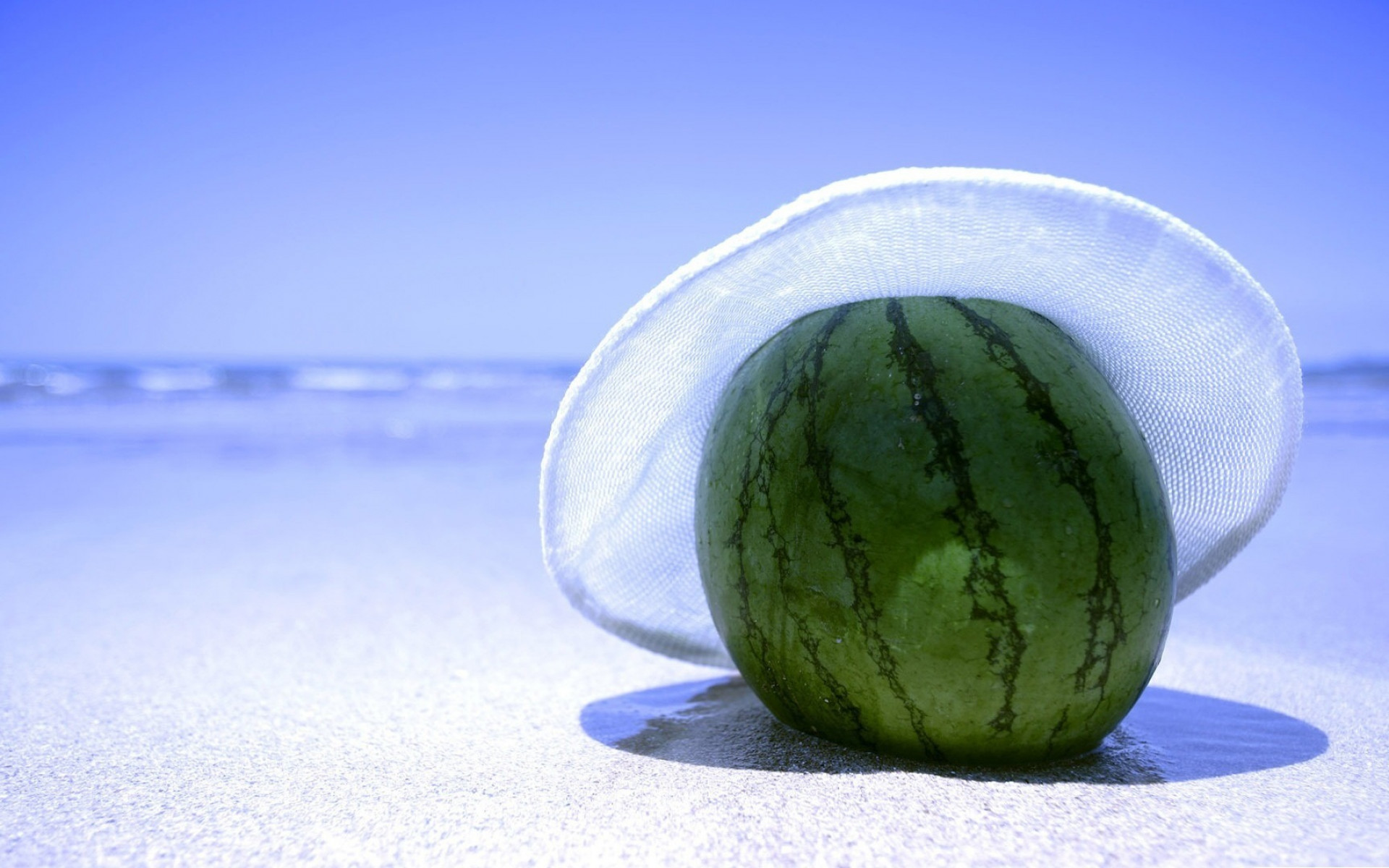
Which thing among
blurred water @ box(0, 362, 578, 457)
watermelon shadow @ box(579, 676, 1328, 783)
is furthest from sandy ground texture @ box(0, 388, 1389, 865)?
blurred water @ box(0, 362, 578, 457)

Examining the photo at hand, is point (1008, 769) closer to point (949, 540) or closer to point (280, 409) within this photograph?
point (949, 540)

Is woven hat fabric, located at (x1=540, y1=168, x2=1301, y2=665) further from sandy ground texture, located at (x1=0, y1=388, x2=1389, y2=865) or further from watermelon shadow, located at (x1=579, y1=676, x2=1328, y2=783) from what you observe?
sandy ground texture, located at (x1=0, y1=388, x2=1389, y2=865)

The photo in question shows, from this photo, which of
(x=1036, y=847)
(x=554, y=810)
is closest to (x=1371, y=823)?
(x=1036, y=847)

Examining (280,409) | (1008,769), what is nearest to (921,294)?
(1008,769)

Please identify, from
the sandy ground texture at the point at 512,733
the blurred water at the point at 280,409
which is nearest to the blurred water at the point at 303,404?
the blurred water at the point at 280,409

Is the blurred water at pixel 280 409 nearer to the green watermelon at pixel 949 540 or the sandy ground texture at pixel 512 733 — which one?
the sandy ground texture at pixel 512 733

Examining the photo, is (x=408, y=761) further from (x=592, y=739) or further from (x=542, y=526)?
(x=542, y=526)
